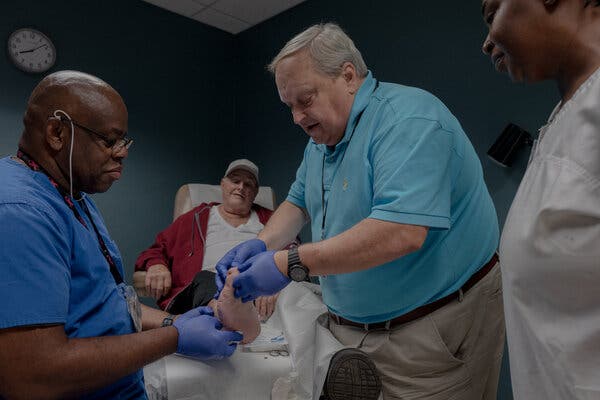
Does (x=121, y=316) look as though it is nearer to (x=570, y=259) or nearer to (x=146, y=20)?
(x=570, y=259)

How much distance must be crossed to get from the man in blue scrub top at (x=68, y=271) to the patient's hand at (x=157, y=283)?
126 centimetres

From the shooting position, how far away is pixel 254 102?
3.94 metres

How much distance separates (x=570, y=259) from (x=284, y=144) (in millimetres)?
3149

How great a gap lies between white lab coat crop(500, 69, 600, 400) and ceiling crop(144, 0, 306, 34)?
325 centimetres

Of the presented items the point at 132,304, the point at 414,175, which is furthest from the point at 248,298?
the point at 414,175

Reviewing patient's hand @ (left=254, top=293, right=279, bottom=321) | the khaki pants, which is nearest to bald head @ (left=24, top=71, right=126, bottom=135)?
the khaki pants

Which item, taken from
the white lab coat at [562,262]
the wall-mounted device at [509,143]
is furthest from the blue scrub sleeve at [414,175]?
the wall-mounted device at [509,143]

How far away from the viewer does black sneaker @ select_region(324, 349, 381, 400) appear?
1.13 meters

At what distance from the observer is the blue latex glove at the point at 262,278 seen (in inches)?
45.3

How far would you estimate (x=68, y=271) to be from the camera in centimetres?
87

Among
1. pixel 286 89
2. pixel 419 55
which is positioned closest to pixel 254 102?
pixel 419 55

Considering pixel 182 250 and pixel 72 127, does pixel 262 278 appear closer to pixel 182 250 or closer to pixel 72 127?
pixel 72 127

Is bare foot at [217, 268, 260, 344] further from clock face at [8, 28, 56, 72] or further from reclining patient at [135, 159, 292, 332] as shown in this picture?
clock face at [8, 28, 56, 72]

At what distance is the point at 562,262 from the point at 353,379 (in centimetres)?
70
